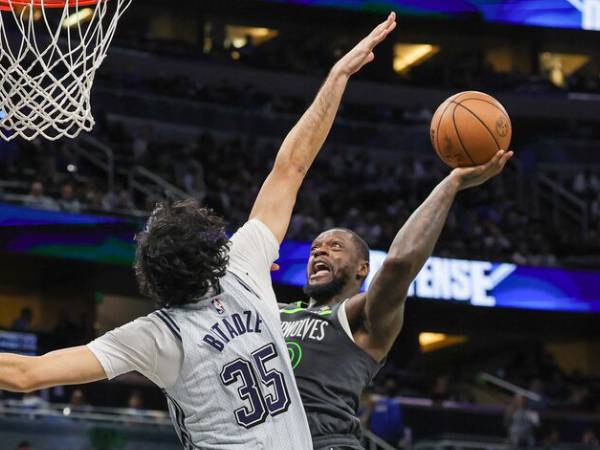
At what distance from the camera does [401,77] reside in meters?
Answer: 26.0

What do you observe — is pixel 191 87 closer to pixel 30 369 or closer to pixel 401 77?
pixel 401 77

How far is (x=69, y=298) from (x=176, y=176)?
114 inches

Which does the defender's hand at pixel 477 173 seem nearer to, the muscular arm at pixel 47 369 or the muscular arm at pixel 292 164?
the muscular arm at pixel 292 164

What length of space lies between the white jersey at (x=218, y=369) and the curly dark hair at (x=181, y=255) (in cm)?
6

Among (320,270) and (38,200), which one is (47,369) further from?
(38,200)

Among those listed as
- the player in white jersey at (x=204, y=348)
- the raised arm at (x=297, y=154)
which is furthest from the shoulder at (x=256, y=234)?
the player in white jersey at (x=204, y=348)

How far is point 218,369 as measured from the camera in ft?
11.0

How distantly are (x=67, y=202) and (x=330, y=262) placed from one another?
38.0ft

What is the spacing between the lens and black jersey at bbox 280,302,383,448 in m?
4.50

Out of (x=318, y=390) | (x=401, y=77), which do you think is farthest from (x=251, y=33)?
(x=318, y=390)

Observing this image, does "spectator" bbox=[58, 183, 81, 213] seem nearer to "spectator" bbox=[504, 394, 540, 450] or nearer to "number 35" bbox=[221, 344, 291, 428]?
"spectator" bbox=[504, 394, 540, 450]

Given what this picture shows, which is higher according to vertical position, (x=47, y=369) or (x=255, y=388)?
(x=47, y=369)

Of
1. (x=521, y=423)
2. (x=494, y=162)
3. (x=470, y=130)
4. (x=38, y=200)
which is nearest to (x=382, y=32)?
(x=470, y=130)

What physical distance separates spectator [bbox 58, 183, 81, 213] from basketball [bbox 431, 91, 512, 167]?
11.7 meters
